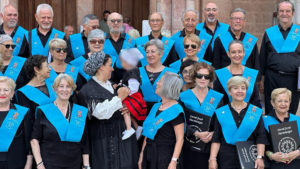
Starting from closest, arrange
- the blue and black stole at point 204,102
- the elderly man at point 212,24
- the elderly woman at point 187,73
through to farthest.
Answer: the blue and black stole at point 204,102 → the elderly woman at point 187,73 → the elderly man at point 212,24

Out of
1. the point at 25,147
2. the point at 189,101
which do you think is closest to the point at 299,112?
the point at 189,101

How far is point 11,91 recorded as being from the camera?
14.7 ft

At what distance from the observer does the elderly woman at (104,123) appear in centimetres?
461

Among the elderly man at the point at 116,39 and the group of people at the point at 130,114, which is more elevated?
the elderly man at the point at 116,39

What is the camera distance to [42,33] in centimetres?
627

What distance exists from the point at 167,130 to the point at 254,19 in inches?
226

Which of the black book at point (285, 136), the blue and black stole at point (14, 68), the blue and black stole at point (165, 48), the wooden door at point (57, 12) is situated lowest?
the black book at point (285, 136)

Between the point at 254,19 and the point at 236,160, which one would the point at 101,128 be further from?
the point at 254,19

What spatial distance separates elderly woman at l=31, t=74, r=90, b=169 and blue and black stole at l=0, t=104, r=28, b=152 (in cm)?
16

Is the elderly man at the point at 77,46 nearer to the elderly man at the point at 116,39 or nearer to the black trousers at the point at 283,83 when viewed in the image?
the elderly man at the point at 116,39

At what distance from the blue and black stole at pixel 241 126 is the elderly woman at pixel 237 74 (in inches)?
25.1

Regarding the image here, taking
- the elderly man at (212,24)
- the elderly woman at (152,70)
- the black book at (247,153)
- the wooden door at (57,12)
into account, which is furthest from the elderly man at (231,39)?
the wooden door at (57,12)

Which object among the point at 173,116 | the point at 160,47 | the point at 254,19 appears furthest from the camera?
the point at 254,19

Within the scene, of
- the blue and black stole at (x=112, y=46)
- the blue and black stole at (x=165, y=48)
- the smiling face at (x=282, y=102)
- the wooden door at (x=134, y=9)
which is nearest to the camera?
the smiling face at (x=282, y=102)
